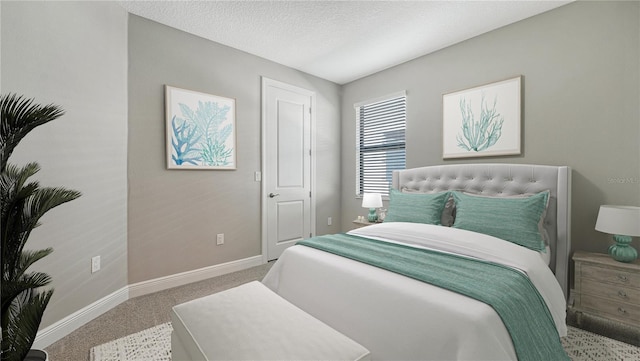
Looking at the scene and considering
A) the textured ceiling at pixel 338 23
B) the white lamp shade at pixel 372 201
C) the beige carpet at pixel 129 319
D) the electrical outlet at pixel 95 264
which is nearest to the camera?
the beige carpet at pixel 129 319

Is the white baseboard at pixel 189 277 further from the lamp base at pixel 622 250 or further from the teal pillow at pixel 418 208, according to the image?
the lamp base at pixel 622 250

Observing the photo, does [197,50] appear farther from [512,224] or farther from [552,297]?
[552,297]

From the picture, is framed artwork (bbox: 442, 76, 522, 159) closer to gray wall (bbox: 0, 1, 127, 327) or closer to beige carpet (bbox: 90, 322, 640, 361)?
beige carpet (bbox: 90, 322, 640, 361)

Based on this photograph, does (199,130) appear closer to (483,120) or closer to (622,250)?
(483,120)

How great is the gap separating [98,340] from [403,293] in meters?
2.16

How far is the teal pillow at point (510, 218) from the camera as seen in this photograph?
2.11 metres

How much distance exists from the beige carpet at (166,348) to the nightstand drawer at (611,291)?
0.29 meters

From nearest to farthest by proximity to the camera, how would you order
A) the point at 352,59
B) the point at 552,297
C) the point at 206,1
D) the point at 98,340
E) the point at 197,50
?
1. the point at 552,297
2. the point at 98,340
3. the point at 206,1
4. the point at 197,50
5. the point at 352,59

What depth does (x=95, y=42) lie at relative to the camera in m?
2.30

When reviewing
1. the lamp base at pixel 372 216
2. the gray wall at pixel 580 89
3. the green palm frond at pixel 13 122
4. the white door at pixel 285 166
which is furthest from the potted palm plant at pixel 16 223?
the gray wall at pixel 580 89

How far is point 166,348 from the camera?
6.18 feet

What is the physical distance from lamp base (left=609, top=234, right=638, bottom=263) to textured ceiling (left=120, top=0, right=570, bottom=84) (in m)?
2.04

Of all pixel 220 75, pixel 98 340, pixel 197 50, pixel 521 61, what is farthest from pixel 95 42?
pixel 521 61

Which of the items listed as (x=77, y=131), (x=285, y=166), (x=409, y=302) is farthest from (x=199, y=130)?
(x=409, y=302)
